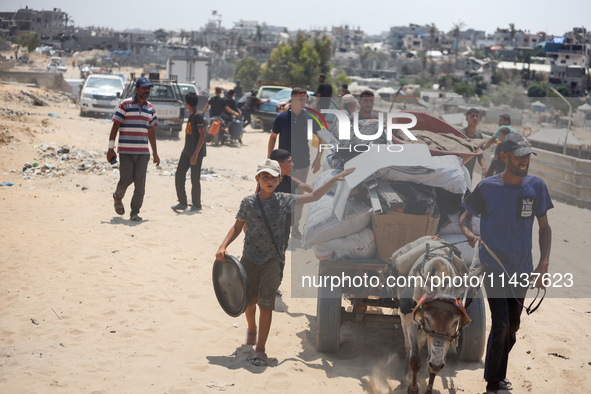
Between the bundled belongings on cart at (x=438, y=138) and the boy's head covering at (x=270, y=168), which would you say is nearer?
the boy's head covering at (x=270, y=168)

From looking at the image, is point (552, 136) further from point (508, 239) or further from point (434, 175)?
point (508, 239)

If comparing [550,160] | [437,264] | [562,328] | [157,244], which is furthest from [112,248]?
[550,160]

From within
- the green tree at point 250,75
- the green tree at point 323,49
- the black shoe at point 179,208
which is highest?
the green tree at point 323,49

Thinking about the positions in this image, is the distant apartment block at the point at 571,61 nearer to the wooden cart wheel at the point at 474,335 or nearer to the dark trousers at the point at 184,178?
the dark trousers at the point at 184,178

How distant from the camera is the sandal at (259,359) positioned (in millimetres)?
5082

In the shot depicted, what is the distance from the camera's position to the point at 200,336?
5.68m

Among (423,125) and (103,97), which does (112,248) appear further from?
(103,97)

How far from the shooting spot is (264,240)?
5.14 metres

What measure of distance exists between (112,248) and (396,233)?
13.3 feet

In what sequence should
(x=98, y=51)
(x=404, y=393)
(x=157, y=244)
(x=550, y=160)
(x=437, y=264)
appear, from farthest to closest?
(x=98, y=51)
(x=550, y=160)
(x=157, y=244)
(x=404, y=393)
(x=437, y=264)

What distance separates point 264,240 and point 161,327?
146 cm

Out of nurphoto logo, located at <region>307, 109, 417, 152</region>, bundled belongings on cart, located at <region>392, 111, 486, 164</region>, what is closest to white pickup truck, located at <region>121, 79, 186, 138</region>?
nurphoto logo, located at <region>307, 109, 417, 152</region>

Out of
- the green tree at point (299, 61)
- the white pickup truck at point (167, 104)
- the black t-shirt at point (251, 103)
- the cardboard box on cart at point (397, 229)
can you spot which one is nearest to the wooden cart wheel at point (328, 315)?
the cardboard box on cart at point (397, 229)

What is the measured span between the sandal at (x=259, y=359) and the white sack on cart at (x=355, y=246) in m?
1.07
